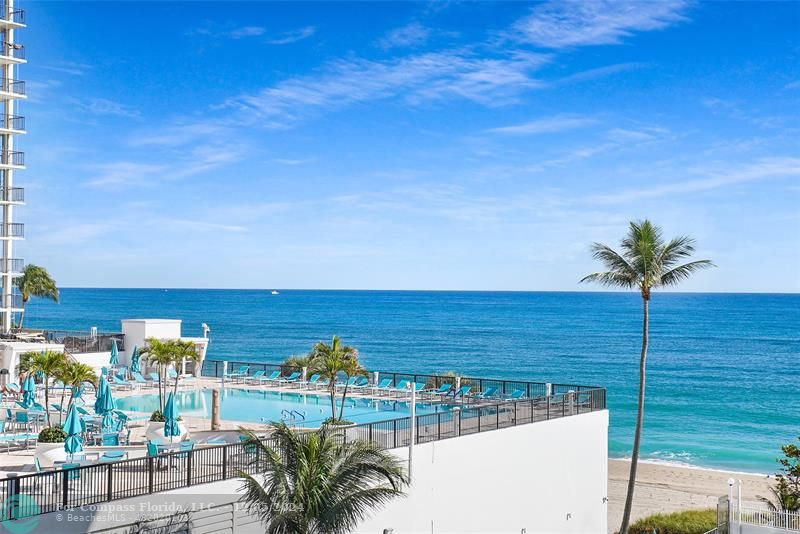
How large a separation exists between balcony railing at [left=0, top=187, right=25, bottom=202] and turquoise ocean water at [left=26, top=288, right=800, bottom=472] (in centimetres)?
3579

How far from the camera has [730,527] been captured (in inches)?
867

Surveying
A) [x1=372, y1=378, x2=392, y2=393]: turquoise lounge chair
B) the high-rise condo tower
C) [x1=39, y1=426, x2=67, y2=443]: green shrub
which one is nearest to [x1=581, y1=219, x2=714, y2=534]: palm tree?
[x1=372, y1=378, x2=392, y2=393]: turquoise lounge chair

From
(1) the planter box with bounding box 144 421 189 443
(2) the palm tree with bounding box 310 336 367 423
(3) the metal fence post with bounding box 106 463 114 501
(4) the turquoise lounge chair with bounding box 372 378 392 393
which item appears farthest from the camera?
(4) the turquoise lounge chair with bounding box 372 378 392 393

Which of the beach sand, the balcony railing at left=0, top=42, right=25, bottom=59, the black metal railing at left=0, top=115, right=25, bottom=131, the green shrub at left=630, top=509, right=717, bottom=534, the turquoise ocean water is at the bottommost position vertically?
the beach sand

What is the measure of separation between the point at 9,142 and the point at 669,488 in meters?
35.7

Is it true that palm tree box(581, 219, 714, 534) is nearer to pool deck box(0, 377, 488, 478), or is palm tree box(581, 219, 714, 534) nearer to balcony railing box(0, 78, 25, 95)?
pool deck box(0, 377, 488, 478)

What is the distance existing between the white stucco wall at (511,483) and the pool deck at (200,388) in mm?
3433

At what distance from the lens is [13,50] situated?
39344mm

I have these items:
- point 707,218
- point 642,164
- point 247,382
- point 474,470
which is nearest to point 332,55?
point 247,382

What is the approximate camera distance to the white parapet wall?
48.3 ft

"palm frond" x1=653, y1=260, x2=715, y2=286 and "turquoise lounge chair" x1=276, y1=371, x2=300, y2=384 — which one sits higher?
"palm frond" x1=653, y1=260, x2=715, y2=286

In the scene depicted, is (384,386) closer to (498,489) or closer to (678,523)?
(678,523)

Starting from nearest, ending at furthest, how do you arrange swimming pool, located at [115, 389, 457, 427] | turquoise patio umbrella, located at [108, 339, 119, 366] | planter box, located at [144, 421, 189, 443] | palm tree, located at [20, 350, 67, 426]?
planter box, located at [144, 421, 189, 443]
palm tree, located at [20, 350, 67, 426]
swimming pool, located at [115, 389, 457, 427]
turquoise patio umbrella, located at [108, 339, 119, 366]

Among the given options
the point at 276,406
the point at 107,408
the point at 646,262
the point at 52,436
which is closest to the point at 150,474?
the point at 52,436
